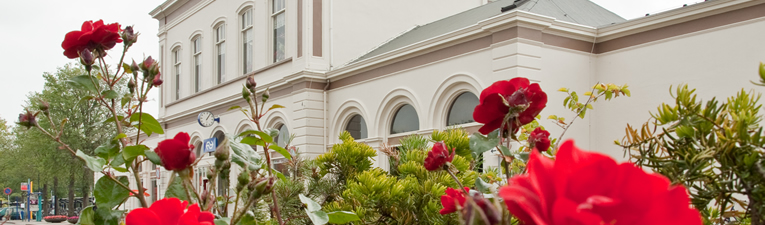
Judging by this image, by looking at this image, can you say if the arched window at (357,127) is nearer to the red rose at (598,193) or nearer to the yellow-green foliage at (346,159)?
the yellow-green foliage at (346,159)

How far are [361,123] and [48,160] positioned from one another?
24871 mm

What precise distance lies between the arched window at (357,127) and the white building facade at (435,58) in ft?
0.11

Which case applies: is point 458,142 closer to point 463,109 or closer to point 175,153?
point 175,153

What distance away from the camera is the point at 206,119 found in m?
20.7

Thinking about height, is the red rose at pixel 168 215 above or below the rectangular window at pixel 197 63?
below

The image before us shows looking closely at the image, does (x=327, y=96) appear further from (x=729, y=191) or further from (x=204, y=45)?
(x=729, y=191)

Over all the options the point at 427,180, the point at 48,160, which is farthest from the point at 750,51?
the point at 48,160

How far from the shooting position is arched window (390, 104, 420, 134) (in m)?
13.5

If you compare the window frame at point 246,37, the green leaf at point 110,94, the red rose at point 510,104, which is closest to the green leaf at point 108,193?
the green leaf at point 110,94

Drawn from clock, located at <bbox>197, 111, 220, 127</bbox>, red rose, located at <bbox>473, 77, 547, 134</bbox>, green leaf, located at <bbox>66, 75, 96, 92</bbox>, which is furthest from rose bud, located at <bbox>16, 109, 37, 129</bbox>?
clock, located at <bbox>197, 111, 220, 127</bbox>

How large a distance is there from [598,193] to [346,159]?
2.56m

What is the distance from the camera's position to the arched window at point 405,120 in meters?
13.5

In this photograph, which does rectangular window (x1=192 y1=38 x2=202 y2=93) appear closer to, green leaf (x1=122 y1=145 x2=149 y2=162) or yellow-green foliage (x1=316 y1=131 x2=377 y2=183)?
yellow-green foliage (x1=316 y1=131 x2=377 y2=183)

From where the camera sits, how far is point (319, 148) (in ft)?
52.8
